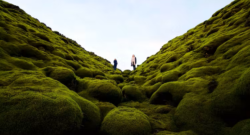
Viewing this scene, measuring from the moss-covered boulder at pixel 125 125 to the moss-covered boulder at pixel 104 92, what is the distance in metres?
3.20

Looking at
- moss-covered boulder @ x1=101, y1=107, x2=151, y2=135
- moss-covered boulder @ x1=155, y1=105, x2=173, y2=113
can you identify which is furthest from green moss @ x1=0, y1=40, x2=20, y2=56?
moss-covered boulder @ x1=155, y1=105, x2=173, y2=113

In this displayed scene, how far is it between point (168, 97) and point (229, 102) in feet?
16.6

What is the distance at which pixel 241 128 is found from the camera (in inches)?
277

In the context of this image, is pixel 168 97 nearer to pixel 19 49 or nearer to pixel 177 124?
pixel 177 124

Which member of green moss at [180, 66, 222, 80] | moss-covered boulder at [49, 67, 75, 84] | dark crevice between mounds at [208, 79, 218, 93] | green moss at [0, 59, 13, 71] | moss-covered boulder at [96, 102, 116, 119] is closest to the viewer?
dark crevice between mounds at [208, 79, 218, 93]

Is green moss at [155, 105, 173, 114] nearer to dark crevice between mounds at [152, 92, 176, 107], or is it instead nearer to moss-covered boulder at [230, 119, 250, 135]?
dark crevice between mounds at [152, 92, 176, 107]

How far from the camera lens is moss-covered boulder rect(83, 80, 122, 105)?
12664mm

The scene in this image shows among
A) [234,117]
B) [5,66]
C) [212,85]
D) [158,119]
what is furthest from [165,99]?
[5,66]

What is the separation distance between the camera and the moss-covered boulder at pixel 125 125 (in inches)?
321

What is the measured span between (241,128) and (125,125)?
5.66 meters

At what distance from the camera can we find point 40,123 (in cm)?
623

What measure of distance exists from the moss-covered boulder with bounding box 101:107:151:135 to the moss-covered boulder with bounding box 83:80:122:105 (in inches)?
126

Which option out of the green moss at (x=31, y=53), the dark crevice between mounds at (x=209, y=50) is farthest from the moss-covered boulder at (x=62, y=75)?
the dark crevice between mounds at (x=209, y=50)

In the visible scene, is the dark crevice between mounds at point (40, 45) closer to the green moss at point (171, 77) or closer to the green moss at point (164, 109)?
the green moss at point (171, 77)
